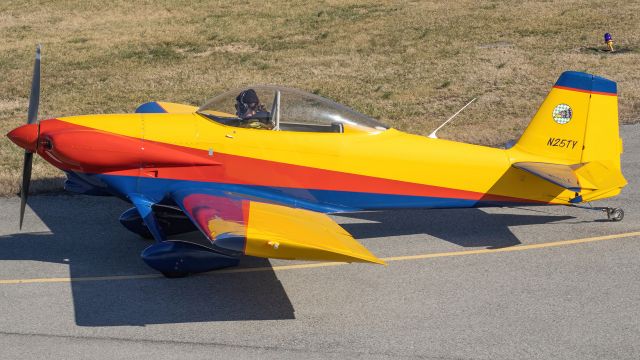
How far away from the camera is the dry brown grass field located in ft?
54.0

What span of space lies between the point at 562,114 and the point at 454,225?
1881mm

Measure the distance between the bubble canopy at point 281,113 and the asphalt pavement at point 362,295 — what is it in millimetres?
1517

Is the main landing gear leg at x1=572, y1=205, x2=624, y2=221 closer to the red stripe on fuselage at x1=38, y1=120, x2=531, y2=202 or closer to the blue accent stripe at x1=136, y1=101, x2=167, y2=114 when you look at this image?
the red stripe on fuselage at x1=38, y1=120, x2=531, y2=202

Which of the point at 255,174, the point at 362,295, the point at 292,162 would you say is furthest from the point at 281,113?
the point at 362,295

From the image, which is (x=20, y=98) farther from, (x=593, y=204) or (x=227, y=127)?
(x=593, y=204)

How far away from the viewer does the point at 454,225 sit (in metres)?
10.8

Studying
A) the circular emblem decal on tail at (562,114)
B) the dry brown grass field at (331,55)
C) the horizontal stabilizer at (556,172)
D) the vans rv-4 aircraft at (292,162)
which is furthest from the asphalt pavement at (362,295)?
the dry brown grass field at (331,55)

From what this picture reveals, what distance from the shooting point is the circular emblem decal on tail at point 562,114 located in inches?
407

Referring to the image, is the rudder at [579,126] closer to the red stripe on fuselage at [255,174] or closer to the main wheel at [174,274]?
the red stripe on fuselage at [255,174]

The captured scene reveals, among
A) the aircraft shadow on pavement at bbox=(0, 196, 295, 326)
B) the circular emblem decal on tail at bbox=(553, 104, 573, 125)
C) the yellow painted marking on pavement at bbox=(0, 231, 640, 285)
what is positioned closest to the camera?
→ the aircraft shadow on pavement at bbox=(0, 196, 295, 326)

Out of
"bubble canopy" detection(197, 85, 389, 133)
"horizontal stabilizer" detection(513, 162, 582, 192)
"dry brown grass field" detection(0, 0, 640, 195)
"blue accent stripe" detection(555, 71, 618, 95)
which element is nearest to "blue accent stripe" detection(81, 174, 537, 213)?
"horizontal stabilizer" detection(513, 162, 582, 192)

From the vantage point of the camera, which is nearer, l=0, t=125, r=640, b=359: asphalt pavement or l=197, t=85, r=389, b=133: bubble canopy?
l=0, t=125, r=640, b=359: asphalt pavement

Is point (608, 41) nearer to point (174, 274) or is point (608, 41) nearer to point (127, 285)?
point (174, 274)

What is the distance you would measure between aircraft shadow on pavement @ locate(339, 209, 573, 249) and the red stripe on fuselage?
0.92m
